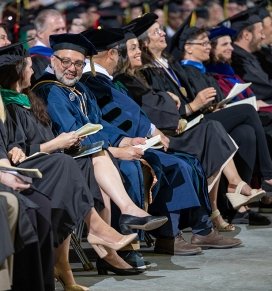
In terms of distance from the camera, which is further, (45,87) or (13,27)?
(13,27)

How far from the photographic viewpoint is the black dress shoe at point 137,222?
21.5 feet

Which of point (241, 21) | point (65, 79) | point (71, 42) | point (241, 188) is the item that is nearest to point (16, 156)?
point (65, 79)

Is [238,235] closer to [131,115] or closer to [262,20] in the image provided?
[131,115]

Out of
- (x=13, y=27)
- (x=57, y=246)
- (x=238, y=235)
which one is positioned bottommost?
(x=238, y=235)

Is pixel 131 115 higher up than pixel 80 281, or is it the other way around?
pixel 131 115

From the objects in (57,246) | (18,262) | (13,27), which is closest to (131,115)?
(57,246)

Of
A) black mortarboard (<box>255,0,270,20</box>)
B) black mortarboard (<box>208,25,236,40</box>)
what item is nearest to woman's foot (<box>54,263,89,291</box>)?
black mortarboard (<box>208,25,236,40</box>)

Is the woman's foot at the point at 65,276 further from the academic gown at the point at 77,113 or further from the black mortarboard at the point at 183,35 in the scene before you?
the black mortarboard at the point at 183,35

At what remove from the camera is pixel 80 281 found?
643cm

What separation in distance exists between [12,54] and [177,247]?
69.4 inches

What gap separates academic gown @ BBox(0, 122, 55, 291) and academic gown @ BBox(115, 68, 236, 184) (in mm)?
2544

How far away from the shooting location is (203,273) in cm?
665

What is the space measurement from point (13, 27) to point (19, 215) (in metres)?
5.76

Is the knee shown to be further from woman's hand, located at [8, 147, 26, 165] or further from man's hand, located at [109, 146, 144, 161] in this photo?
man's hand, located at [109, 146, 144, 161]
